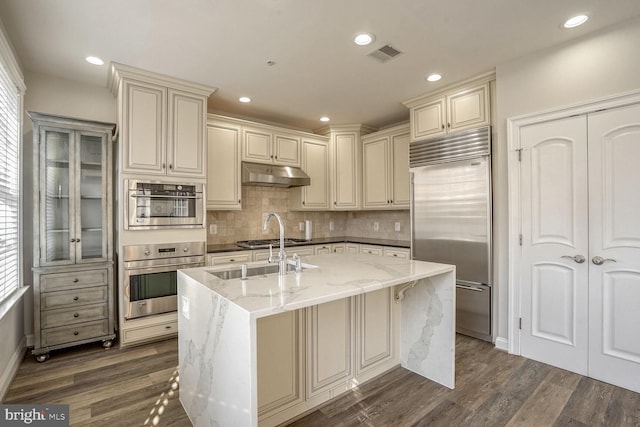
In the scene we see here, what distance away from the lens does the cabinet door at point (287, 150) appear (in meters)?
4.29

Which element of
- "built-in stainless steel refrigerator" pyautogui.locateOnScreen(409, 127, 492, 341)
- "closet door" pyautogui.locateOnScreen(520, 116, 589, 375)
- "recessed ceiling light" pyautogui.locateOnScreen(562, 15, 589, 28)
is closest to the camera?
"recessed ceiling light" pyautogui.locateOnScreen(562, 15, 589, 28)

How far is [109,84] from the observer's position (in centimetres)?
323

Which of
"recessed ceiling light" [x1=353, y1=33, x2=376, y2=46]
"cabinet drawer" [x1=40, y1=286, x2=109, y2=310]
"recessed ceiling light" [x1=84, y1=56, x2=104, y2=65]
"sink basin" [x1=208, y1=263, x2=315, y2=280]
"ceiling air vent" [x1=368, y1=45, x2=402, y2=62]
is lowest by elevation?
"cabinet drawer" [x1=40, y1=286, x2=109, y2=310]

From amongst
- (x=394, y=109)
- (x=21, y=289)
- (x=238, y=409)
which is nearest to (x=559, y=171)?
(x=394, y=109)

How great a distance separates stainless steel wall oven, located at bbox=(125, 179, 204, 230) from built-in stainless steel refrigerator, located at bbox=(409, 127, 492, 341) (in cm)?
244

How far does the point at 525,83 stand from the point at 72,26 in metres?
3.67

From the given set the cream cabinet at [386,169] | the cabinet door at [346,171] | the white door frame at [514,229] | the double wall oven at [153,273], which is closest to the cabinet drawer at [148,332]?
the double wall oven at [153,273]

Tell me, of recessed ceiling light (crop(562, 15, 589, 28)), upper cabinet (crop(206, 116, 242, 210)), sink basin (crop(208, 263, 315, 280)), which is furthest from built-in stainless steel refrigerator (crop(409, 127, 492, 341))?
upper cabinet (crop(206, 116, 242, 210))

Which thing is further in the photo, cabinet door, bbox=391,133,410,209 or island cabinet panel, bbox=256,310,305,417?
cabinet door, bbox=391,133,410,209

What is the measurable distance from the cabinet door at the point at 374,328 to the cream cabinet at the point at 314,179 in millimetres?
2438

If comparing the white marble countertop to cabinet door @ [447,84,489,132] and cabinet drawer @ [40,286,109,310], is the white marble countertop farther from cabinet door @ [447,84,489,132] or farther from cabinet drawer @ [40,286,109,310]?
cabinet door @ [447,84,489,132]

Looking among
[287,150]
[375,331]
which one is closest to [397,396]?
[375,331]

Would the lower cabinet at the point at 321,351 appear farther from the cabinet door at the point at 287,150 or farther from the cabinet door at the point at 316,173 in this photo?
the cabinet door at the point at 287,150

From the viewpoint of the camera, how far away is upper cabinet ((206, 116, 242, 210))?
3715 mm
